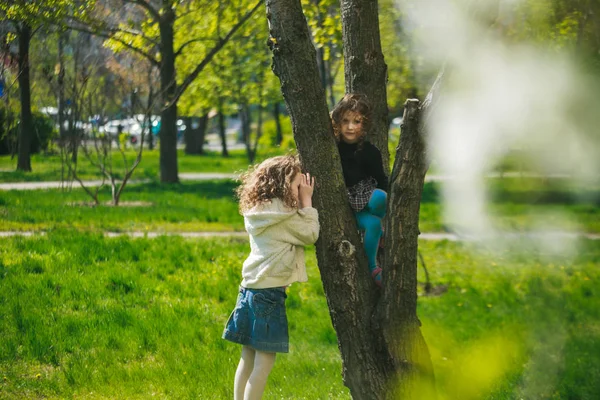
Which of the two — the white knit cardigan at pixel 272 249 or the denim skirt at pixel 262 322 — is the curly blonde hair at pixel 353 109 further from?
the denim skirt at pixel 262 322

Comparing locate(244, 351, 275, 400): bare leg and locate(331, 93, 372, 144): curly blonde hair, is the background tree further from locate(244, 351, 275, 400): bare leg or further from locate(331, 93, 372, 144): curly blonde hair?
locate(244, 351, 275, 400): bare leg

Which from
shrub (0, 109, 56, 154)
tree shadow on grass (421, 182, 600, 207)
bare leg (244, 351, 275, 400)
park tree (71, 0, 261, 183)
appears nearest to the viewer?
tree shadow on grass (421, 182, 600, 207)

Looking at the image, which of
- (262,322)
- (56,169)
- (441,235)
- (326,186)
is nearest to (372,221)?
(326,186)

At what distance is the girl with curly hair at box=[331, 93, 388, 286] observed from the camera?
136 inches

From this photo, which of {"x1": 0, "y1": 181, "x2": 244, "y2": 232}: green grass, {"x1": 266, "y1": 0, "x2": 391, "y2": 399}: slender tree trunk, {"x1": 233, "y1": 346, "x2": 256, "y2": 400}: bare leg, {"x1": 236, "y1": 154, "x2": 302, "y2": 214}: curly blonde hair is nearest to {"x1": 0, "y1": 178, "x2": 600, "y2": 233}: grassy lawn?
{"x1": 0, "y1": 181, "x2": 244, "y2": 232}: green grass

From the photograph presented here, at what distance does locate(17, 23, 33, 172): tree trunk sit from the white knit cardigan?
13.1 feet

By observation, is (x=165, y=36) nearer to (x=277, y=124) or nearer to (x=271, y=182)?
(x=271, y=182)

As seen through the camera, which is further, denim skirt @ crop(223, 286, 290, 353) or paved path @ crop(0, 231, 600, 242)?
denim skirt @ crop(223, 286, 290, 353)

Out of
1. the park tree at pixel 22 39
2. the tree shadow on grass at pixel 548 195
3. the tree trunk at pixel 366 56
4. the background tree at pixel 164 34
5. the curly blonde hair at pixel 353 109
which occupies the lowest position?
the tree shadow on grass at pixel 548 195

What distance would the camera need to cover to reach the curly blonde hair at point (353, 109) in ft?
11.2

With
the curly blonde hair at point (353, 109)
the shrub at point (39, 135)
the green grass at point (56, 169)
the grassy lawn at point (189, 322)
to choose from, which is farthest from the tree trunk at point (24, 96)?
the curly blonde hair at point (353, 109)

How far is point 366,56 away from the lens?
3.70 metres

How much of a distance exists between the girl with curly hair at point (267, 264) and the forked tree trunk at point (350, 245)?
162 mm

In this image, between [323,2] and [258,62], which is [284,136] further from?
[323,2]
